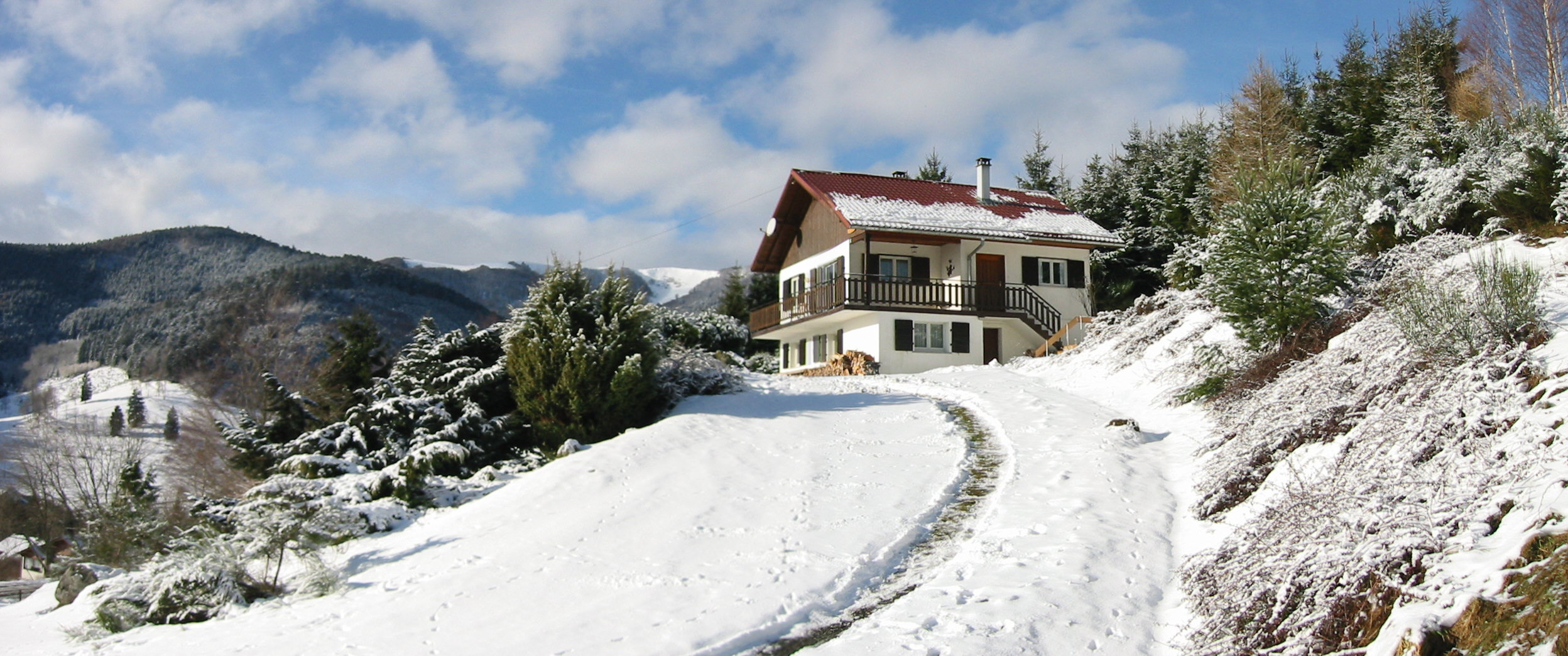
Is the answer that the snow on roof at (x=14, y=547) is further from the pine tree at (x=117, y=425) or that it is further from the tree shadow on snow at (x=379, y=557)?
the tree shadow on snow at (x=379, y=557)

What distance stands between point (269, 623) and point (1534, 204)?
1682cm

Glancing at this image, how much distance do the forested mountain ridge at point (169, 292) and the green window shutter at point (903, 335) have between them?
50285 millimetres

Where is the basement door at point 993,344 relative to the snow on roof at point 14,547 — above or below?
above

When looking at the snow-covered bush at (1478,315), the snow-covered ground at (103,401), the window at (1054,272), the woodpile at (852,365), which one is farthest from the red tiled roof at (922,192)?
the snow-covered ground at (103,401)

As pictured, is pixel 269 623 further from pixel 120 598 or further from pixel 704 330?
pixel 704 330

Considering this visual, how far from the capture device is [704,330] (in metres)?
32.8

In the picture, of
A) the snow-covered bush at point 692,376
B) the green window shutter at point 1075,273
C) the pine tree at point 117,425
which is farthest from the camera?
the pine tree at point 117,425

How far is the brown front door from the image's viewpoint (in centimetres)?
2753

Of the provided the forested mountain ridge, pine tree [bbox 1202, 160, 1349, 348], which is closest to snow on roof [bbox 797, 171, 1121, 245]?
pine tree [bbox 1202, 160, 1349, 348]

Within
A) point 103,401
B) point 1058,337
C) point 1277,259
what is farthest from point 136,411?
point 1277,259

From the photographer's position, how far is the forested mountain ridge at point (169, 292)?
77.9 meters

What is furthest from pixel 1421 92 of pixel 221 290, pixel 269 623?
pixel 221 290

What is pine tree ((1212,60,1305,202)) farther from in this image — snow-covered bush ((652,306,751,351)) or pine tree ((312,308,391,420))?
pine tree ((312,308,391,420))

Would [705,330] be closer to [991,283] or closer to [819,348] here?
[819,348]
